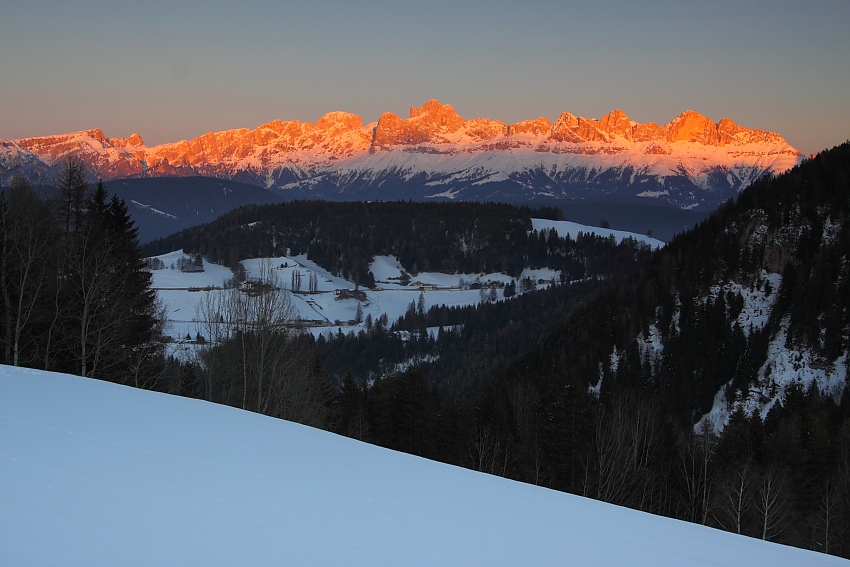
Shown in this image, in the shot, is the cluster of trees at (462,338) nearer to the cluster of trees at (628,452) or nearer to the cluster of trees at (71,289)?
the cluster of trees at (628,452)

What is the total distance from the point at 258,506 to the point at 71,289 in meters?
22.0

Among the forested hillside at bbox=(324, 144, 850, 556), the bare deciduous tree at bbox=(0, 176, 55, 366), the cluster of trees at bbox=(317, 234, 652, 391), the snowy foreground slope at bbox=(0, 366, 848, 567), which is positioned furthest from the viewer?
the cluster of trees at bbox=(317, 234, 652, 391)

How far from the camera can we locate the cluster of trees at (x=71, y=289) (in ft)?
86.2

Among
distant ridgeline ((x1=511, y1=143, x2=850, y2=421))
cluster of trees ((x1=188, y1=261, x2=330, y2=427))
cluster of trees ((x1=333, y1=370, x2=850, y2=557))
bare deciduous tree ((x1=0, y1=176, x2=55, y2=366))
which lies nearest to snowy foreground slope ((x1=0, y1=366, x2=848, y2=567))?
bare deciduous tree ((x1=0, y1=176, x2=55, y2=366))

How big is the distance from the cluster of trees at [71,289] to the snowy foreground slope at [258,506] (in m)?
11.2

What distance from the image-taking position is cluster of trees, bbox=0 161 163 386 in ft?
86.2

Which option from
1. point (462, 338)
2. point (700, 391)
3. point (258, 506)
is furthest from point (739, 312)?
point (258, 506)

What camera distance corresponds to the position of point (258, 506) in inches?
401

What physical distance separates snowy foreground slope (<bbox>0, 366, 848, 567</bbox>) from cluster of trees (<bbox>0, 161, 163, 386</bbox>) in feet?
36.9

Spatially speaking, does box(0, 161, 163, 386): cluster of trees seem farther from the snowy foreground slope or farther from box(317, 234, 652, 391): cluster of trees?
box(317, 234, 652, 391): cluster of trees

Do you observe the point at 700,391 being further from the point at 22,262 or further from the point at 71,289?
the point at 22,262

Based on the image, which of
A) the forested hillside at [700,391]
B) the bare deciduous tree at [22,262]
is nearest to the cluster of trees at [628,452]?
the forested hillside at [700,391]

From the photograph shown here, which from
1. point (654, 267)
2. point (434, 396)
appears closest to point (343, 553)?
point (434, 396)

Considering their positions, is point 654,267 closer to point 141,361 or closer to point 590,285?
point 590,285
